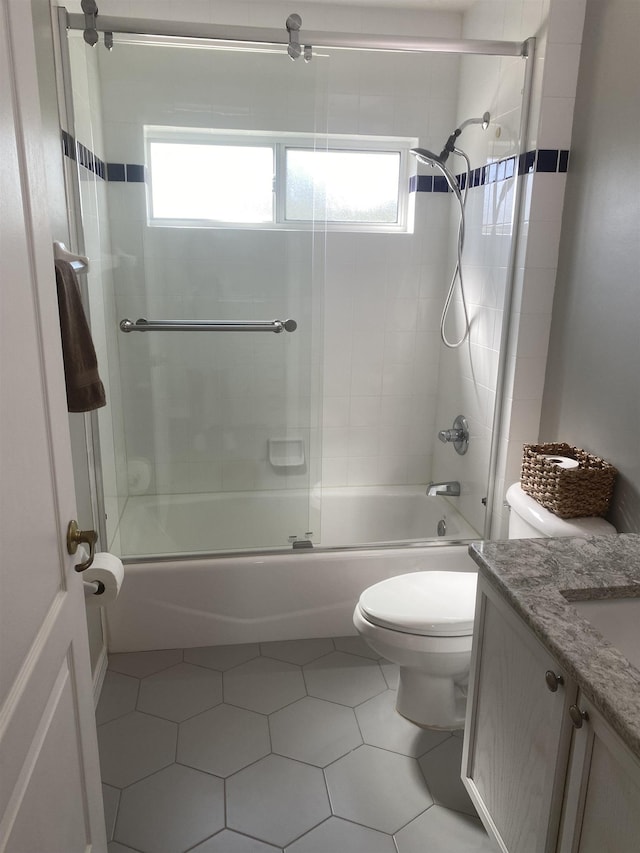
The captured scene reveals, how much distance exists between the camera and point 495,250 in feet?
8.09

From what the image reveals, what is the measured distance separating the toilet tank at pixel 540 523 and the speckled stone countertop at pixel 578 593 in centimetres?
34

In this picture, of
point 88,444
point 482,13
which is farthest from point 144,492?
point 482,13

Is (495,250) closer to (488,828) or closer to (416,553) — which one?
(416,553)

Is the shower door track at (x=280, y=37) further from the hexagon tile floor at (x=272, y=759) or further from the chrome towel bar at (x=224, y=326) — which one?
the hexagon tile floor at (x=272, y=759)

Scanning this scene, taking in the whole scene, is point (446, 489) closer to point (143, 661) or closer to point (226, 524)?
point (226, 524)

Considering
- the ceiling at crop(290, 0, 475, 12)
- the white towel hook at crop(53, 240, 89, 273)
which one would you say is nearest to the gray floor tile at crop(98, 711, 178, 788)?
the white towel hook at crop(53, 240, 89, 273)

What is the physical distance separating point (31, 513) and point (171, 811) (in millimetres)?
1167

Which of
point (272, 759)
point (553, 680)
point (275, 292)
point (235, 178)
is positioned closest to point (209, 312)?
point (275, 292)

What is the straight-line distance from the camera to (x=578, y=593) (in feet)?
4.11

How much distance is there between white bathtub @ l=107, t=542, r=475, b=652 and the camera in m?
2.37

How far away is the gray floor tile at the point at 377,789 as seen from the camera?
1681 mm

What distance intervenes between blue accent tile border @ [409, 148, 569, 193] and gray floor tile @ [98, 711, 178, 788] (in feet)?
7.29

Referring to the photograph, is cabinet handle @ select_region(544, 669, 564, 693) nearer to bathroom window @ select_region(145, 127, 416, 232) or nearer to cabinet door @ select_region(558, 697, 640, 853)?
cabinet door @ select_region(558, 697, 640, 853)

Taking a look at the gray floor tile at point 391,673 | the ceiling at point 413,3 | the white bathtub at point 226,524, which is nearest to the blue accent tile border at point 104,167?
the ceiling at point 413,3
